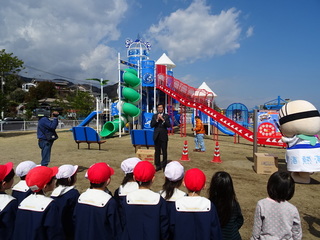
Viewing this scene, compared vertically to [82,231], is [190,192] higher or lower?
higher

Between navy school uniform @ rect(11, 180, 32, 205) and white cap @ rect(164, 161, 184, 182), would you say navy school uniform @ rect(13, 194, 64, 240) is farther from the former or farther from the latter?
white cap @ rect(164, 161, 184, 182)

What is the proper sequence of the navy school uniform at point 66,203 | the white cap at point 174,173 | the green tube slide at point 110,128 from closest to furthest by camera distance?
the white cap at point 174,173, the navy school uniform at point 66,203, the green tube slide at point 110,128

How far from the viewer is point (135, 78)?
17234 mm

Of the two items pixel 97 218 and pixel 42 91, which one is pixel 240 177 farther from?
pixel 42 91

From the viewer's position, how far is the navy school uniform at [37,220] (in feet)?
7.55

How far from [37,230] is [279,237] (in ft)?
7.56

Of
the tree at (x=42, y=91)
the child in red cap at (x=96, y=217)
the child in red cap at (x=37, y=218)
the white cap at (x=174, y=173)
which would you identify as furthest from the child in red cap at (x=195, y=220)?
the tree at (x=42, y=91)

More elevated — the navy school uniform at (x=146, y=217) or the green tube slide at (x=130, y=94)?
the green tube slide at (x=130, y=94)

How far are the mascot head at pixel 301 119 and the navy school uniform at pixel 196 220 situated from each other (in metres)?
4.97

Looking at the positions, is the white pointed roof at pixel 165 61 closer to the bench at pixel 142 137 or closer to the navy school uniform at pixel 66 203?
the bench at pixel 142 137

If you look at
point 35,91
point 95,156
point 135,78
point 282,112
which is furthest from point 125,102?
point 35,91

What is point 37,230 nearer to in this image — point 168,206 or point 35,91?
point 168,206

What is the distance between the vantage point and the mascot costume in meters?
5.98

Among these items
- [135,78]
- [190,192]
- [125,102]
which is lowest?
[190,192]
